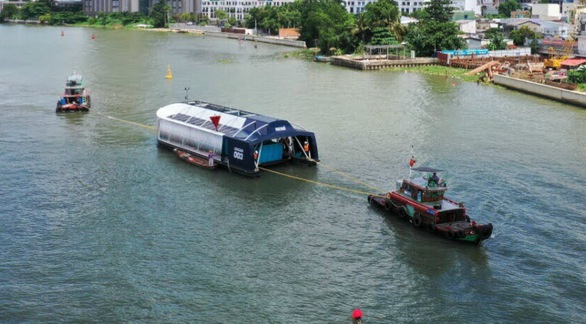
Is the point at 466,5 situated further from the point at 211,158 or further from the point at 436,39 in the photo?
the point at 211,158

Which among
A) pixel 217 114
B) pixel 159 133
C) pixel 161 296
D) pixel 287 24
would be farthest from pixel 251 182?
pixel 287 24

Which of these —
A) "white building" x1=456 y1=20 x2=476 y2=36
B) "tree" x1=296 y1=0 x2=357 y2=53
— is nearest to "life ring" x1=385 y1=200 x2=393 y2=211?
"tree" x1=296 y1=0 x2=357 y2=53

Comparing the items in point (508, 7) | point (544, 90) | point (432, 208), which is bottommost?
→ point (432, 208)

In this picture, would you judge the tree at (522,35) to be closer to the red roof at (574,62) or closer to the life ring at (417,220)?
the red roof at (574,62)

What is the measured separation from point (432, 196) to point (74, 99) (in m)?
24.2

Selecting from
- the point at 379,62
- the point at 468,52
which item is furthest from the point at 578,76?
the point at 379,62

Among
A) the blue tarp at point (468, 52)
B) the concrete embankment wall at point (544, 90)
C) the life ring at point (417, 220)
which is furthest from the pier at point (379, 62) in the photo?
the life ring at point (417, 220)

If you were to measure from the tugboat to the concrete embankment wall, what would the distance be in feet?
94.9

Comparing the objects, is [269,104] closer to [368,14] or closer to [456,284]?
[456,284]

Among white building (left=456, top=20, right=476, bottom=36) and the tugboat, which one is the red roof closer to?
white building (left=456, top=20, right=476, bottom=36)

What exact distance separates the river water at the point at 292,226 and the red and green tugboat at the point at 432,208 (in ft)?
1.20

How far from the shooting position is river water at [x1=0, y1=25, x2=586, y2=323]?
53.4 feet

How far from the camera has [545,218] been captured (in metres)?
21.6

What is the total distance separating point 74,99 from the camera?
1510 inches
